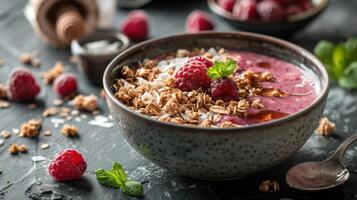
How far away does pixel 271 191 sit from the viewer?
5.39 ft

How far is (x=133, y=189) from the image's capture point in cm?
162

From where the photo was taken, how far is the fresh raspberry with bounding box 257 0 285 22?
2.49 metres

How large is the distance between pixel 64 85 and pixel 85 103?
152mm

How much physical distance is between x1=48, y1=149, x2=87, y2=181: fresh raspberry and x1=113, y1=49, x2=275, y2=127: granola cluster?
0.22m

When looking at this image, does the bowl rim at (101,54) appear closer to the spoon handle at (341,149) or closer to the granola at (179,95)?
the granola at (179,95)

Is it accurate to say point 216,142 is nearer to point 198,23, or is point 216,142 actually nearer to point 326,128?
point 326,128

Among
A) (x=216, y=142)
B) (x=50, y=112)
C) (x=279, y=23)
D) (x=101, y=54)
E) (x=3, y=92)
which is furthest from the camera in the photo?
(x=279, y=23)

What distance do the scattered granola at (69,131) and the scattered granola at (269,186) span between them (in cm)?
66

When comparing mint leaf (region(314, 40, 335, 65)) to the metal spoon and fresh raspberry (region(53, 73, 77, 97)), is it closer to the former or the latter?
the metal spoon

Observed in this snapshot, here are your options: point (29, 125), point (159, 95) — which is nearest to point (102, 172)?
point (159, 95)

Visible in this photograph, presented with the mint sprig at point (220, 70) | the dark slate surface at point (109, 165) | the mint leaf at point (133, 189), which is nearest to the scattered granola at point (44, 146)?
the dark slate surface at point (109, 165)

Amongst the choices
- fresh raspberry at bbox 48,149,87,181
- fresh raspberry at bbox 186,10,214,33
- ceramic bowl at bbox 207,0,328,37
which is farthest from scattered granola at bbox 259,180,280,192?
fresh raspberry at bbox 186,10,214,33

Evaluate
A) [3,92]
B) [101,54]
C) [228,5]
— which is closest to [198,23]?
[228,5]

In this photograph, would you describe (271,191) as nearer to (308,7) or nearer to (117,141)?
(117,141)
